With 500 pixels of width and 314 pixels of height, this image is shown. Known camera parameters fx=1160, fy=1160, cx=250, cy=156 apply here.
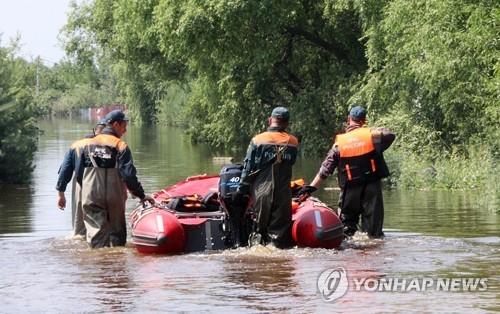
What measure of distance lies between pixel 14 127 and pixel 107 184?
20.9 m

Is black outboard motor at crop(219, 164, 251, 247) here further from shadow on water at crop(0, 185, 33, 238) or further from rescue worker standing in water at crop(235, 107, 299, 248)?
shadow on water at crop(0, 185, 33, 238)

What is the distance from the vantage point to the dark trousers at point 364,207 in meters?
14.4

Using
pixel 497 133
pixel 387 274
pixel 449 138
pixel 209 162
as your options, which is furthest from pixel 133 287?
pixel 209 162

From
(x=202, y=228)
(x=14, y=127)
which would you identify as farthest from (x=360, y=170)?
(x=14, y=127)

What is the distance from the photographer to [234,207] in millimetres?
13922

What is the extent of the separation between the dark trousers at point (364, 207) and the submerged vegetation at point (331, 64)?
20.8ft

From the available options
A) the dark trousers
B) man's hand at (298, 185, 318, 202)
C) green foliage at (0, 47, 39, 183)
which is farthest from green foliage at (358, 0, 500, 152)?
green foliage at (0, 47, 39, 183)

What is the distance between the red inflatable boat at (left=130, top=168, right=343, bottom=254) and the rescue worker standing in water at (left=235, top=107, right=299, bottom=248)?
0.25 meters

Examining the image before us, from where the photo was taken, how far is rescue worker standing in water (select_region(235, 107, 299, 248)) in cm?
1359

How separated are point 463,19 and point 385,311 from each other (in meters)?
17.1

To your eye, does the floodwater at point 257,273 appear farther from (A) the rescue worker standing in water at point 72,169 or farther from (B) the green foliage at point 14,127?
(B) the green foliage at point 14,127

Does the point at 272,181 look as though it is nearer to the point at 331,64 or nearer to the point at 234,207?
the point at 234,207

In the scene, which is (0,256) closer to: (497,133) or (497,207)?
(497,207)

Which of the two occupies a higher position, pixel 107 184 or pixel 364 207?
pixel 107 184
